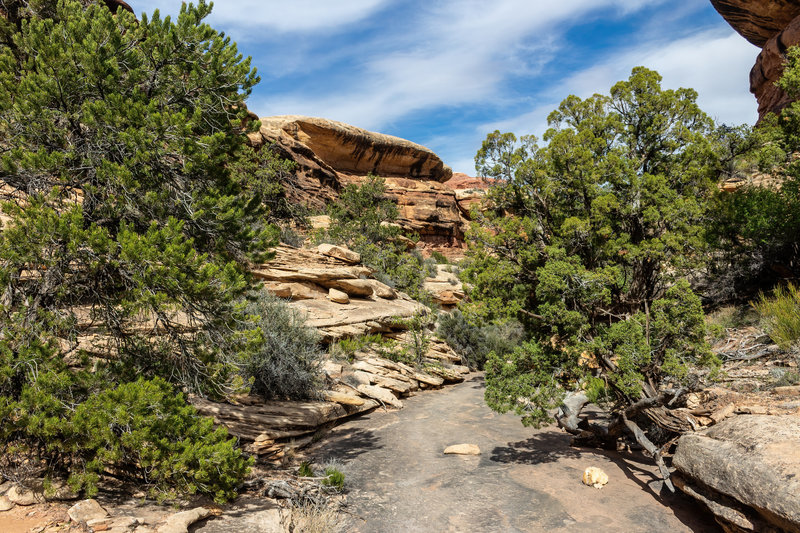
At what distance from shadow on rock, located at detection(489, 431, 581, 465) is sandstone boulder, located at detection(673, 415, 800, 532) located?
2435mm

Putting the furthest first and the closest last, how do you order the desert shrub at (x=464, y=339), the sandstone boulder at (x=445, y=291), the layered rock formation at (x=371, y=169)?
the layered rock formation at (x=371, y=169) → the sandstone boulder at (x=445, y=291) → the desert shrub at (x=464, y=339)

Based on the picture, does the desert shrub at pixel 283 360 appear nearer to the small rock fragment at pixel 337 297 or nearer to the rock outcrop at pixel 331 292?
the rock outcrop at pixel 331 292

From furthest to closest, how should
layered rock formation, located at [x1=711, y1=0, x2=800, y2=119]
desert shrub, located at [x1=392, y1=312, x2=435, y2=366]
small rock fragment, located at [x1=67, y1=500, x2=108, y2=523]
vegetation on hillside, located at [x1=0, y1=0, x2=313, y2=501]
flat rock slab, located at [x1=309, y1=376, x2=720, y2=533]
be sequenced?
1. layered rock formation, located at [x1=711, y1=0, x2=800, y2=119]
2. desert shrub, located at [x1=392, y1=312, x2=435, y2=366]
3. flat rock slab, located at [x1=309, y1=376, x2=720, y2=533]
4. vegetation on hillside, located at [x1=0, y1=0, x2=313, y2=501]
5. small rock fragment, located at [x1=67, y1=500, x2=108, y2=523]

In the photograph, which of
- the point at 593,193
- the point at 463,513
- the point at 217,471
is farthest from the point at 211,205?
the point at 593,193

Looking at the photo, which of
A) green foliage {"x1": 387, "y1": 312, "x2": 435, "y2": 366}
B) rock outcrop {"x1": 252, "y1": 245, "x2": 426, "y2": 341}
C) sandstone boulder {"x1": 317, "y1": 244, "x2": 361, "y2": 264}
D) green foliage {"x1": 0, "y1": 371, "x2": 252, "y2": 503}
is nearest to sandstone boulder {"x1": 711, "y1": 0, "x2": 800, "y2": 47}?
rock outcrop {"x1": 252, "y1": 245, "x2": 426, "y2": 341}

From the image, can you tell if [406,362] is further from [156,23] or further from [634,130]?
[156,23]

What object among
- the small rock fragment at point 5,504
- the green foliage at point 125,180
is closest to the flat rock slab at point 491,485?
the green foliage at point 125,180

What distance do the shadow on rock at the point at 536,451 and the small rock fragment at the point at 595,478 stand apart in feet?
3.41

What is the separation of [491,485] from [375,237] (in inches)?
983

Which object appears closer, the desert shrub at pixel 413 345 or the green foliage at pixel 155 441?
the green foliage at pixel 155 441

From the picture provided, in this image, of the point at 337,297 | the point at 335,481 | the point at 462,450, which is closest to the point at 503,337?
the point at 337,297

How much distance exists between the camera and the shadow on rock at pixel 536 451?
7.25 m

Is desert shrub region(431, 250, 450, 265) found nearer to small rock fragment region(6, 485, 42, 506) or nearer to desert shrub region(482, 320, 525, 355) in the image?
desert shrub region(482, 320, 525, 355)

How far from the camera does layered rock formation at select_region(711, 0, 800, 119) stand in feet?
87.1
